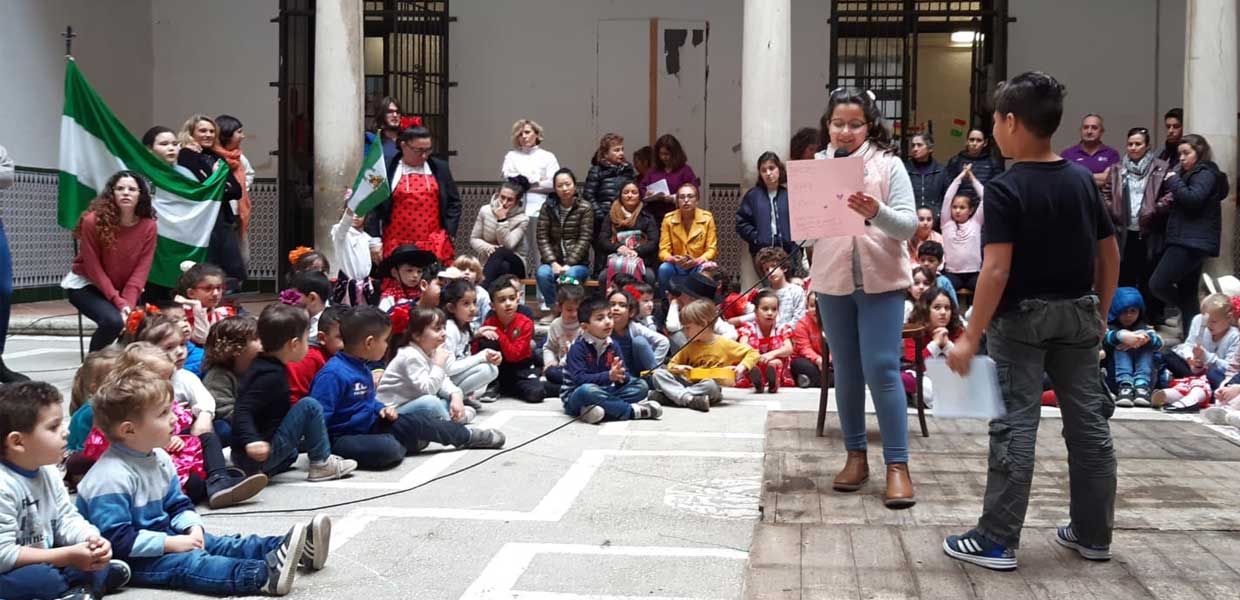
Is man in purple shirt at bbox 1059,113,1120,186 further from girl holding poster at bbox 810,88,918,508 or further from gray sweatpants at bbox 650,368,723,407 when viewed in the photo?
girl holding poster at bbox 810,88,918,508

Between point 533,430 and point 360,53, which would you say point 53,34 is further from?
point 533,430

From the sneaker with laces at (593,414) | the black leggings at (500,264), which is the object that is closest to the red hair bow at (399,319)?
the sneaker with laces at (593,414)

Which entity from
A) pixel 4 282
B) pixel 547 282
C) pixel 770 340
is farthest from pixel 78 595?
pixel 547 282

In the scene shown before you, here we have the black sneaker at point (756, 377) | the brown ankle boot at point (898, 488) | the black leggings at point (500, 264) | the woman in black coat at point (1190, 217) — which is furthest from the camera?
the black leggings at point (500, 264)

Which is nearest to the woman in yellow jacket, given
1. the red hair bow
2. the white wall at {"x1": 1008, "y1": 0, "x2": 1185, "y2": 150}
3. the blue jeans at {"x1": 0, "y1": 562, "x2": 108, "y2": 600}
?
the red hair bow

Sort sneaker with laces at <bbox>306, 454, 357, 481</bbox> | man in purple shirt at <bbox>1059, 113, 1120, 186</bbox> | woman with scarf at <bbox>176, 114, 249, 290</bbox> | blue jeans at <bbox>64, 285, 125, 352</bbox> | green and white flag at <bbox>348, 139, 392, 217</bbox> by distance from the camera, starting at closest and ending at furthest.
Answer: sneaker with laces at <bbox>306, 454, 357, 481</bbox> < blue jeans at <bbox>64, 285, 125, 352</bbox> < woman with scarf at <bbox>176, 114, 249, 290</bbox> < green and white flag at <bbox>348, 139, 392, 217</bbox> < man in purple shirt at <bbox>1059, 113, 1120, 186</bbox>

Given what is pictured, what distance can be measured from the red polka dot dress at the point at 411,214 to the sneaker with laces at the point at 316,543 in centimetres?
616

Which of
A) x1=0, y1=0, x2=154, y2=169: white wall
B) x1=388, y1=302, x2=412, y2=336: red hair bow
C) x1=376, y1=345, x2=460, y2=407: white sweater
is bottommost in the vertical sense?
x1=376, y1=345, x2=460, y2=407: white sweater

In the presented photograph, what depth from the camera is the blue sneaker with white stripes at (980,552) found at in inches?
168

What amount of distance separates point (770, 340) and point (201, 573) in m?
5.91

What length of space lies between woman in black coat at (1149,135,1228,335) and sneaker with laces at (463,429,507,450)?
6179 millimetres

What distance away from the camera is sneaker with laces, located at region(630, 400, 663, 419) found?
791 cm

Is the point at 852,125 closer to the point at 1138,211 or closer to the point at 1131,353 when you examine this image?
the point at 1131,353

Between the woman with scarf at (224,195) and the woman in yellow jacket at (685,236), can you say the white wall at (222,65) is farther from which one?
the woman in yellow jacket at (685,236)
